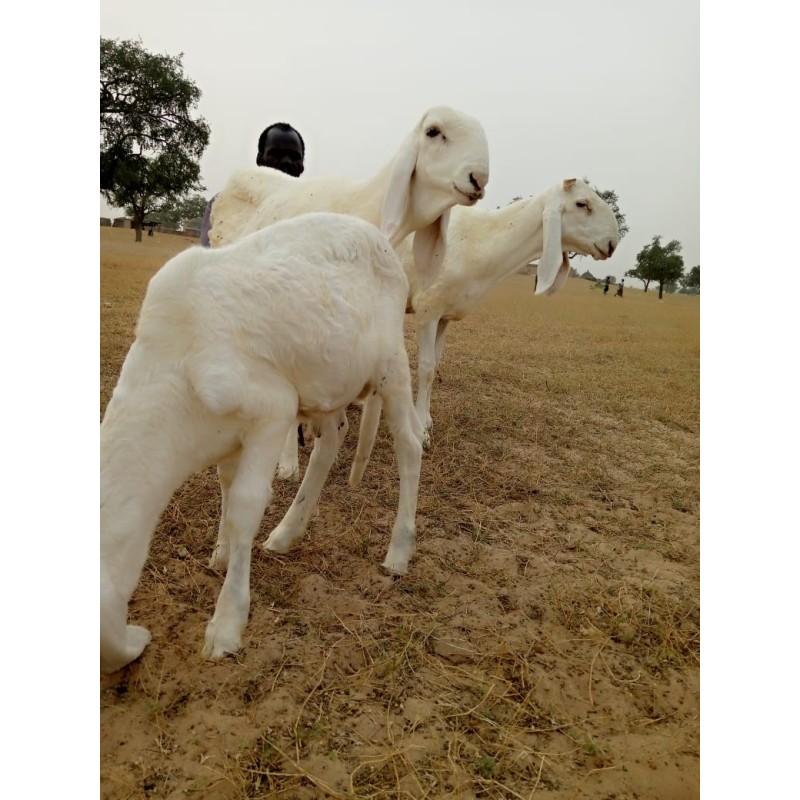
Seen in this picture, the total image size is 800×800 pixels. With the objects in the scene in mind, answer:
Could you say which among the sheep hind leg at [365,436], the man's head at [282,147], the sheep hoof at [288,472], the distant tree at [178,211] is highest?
the man's head at [282,147]

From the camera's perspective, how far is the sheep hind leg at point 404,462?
8.91ft

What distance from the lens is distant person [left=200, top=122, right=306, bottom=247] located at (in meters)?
4.61

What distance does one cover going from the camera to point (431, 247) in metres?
3.83

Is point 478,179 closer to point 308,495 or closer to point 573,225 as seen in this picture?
point 573,225

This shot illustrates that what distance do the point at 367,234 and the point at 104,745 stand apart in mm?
2040

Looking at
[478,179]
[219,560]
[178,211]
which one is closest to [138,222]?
[178,211]

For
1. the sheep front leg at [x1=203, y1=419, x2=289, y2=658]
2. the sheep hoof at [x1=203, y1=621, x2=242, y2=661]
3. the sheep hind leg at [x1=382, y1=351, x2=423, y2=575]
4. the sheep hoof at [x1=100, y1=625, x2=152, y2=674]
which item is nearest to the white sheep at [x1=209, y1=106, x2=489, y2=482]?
the sheep hind leg at [x1=382, y1=351, x2=423, y2=575]

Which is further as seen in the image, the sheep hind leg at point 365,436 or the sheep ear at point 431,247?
the sheep ear at point 431,247

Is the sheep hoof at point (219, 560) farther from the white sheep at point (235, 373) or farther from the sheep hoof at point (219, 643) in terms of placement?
the sheep hoof at point (219, 643)

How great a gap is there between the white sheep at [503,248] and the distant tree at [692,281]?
222 cm

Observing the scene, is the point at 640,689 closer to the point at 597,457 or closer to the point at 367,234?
the point at 367,234

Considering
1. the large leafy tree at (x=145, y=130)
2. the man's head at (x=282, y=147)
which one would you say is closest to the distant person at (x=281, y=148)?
the man's head at (x=282, y=147)

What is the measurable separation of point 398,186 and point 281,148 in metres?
1.74

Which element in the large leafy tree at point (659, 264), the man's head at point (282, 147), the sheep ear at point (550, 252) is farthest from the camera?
the man's head at point (282, 147)
